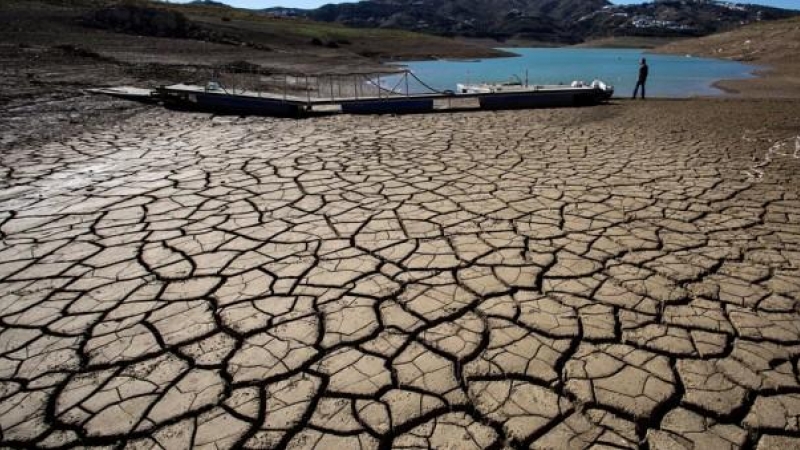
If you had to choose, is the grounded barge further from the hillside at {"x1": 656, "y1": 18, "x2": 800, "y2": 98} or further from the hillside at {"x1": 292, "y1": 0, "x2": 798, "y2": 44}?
the hillside at {"x1": 292, "y1": 0, "x2": 798, "y2": 44}

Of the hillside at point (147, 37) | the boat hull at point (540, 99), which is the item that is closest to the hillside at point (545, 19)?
the hillside at point (147, 37)

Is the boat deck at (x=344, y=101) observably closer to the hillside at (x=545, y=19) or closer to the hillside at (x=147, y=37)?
the hillside at (x=147, y=37)

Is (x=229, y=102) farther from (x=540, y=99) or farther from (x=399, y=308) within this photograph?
(x=399, y=308)

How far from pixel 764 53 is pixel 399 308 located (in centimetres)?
4954

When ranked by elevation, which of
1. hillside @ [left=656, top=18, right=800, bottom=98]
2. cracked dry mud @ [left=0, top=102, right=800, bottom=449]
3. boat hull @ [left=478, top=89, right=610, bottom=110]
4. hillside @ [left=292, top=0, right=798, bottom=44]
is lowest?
cracked dry mud @ [left=0, top=102, right=800, bottom=449]

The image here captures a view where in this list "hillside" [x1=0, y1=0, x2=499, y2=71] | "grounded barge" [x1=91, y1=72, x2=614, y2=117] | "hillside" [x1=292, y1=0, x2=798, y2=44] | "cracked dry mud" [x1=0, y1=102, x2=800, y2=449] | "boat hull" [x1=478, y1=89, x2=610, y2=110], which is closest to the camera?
"cracked dry mud" [x1=0, y1=102, x2=800, y2=449]

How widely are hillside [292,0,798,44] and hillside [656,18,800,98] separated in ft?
175

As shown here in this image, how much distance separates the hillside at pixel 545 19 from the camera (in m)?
109

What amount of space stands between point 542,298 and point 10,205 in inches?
194

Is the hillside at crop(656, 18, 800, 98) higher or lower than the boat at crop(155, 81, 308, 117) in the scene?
higher

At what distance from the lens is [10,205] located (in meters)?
4.50

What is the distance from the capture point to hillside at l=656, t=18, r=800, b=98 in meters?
19.5

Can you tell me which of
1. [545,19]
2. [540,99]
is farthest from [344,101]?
[545,19]

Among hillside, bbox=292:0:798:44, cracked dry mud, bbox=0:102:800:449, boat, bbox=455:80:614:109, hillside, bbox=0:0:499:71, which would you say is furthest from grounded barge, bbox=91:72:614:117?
hillside, bbox=292:0:798:44
